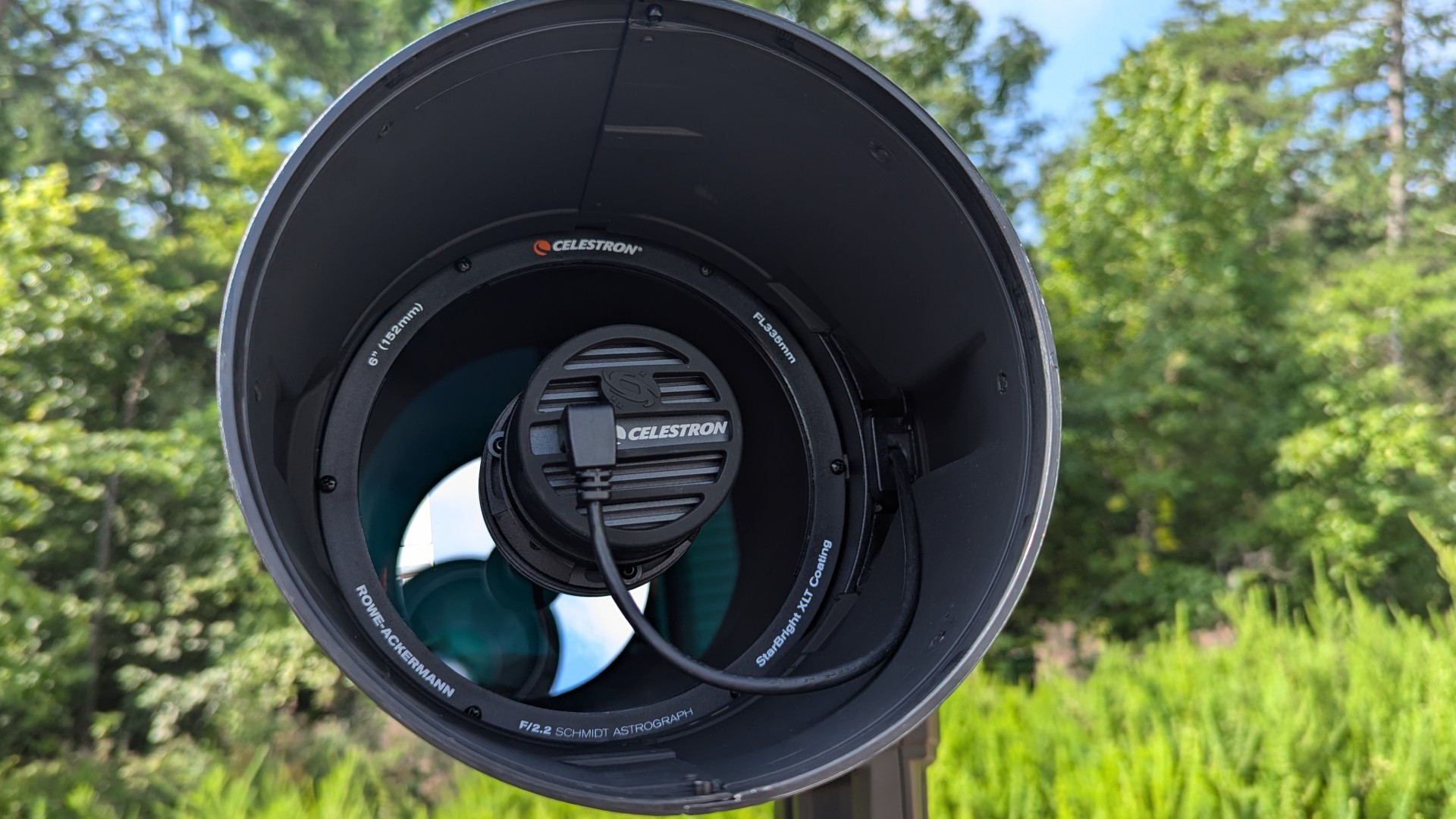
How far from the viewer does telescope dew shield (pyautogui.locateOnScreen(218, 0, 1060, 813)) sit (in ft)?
2.86

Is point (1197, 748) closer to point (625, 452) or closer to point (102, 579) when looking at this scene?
point (625, 452)

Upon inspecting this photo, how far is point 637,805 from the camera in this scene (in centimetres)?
78

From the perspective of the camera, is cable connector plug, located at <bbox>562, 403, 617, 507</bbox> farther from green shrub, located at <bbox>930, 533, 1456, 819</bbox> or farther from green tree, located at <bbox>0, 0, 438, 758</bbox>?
green tree, located at <bbox>0, 0, 438, 758</bbox>

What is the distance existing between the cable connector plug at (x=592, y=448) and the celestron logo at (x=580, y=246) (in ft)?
0.94

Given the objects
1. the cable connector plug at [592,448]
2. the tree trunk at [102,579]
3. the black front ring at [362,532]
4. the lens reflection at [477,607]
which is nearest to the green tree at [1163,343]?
the tree trunk at [102,579]

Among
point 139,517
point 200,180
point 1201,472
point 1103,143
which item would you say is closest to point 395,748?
point 139,517

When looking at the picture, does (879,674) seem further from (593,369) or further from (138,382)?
(138,382)

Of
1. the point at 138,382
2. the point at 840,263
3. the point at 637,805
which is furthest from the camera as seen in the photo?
the point at 138,382

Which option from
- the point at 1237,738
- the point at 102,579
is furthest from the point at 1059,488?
the point at 102,579

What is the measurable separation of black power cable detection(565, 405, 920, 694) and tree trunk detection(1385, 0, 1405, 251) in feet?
39.2

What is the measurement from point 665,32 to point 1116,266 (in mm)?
7340

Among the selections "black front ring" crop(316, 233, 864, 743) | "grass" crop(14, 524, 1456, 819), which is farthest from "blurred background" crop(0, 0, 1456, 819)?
"black front ring" crop(316, 233, 864, 743)

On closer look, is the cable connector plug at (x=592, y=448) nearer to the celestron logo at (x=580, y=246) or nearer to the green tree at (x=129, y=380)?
the celestron logo at (x=580, y=246)

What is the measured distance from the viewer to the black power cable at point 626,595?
0.89 metres
